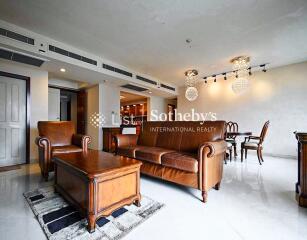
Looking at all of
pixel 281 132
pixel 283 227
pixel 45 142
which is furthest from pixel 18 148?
pixel 281 132

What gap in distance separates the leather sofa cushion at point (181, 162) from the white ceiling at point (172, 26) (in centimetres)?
226

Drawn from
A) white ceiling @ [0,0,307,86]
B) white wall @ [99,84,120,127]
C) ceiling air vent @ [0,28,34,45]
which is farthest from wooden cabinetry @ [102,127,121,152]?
ceiling air vent @ [0,28,34,45]

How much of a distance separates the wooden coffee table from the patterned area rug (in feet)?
0.31

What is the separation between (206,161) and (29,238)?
1793 mm

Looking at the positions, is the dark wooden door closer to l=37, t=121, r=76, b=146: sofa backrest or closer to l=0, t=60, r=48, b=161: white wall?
l=0, t=60, r=48, b=161: white wall

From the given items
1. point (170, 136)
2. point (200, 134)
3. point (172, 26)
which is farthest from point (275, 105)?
point (172, 26)

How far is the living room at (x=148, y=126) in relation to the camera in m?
1.42

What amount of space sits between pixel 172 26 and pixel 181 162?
2.43m

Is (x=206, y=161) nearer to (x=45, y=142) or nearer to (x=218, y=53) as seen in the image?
(x=45, y=142)

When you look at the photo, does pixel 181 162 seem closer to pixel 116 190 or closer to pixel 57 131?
pixel 116 190

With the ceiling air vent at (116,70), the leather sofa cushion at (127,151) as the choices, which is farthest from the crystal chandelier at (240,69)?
the leather sofa cushion at (127,151)

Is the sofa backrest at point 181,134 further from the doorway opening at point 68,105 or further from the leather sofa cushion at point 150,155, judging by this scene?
the doorway opening at point 68,105

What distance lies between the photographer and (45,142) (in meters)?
2.49

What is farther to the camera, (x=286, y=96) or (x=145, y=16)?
(x=286, y=96)
